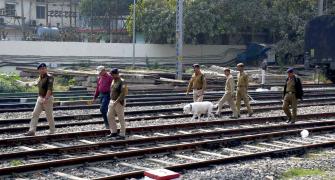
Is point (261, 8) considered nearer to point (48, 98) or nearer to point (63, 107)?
point (63, 107)

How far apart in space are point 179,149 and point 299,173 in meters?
2.72

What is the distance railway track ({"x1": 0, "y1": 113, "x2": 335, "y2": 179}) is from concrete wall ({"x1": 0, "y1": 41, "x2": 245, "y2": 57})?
33028 mm

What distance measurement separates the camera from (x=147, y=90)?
88.3 feet

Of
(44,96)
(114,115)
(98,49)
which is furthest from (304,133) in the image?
(98,49)

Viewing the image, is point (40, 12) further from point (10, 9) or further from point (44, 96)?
point (44, 96)

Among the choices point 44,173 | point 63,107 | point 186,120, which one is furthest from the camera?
point 63,107

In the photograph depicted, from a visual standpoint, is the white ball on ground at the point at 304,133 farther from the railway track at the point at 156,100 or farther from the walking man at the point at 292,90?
the railway track at the point at 156,100

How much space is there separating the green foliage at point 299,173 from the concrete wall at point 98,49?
3784 centimetres

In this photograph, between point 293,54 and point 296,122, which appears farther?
point 293,54

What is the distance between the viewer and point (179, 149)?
12.2 metres

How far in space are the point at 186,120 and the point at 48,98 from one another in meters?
5.00

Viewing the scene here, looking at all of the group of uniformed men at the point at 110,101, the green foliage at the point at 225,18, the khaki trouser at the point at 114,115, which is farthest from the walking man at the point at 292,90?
the green foliage at the point at 225,18

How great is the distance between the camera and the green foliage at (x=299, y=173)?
10.3 meters

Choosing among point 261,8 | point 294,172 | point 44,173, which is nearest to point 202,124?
point 294,172
